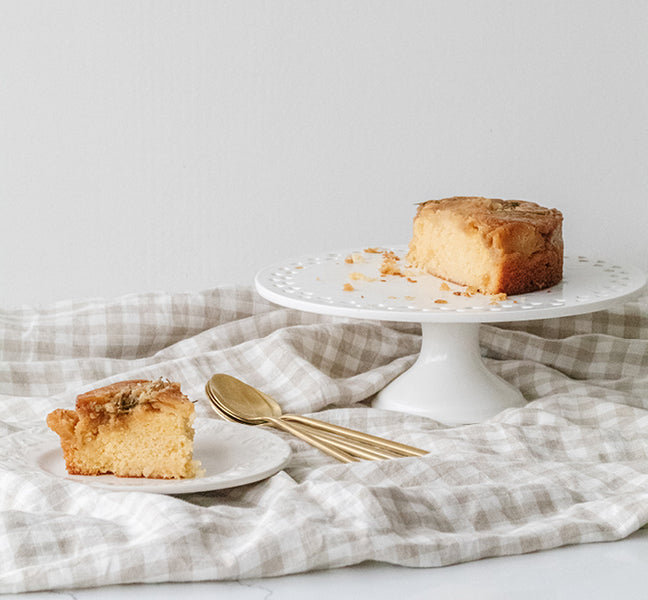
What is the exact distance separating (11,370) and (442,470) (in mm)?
849

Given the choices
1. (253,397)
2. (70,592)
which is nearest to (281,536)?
(70,592)

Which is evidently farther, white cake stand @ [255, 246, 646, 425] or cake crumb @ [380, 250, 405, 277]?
cake crumb @ [380, 250, 405, 277]

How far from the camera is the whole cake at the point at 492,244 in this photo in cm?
168

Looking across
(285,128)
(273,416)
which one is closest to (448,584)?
(273,416)

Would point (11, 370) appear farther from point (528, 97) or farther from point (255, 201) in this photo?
point (528, 97)

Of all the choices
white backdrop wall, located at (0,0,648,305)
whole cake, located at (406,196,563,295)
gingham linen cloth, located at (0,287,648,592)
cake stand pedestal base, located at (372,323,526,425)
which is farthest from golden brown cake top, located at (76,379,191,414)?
white backdrop wall, located at (0,0,648,305)

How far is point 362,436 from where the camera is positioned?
1470mm

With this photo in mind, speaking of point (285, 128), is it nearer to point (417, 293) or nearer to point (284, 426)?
point (417, 293)

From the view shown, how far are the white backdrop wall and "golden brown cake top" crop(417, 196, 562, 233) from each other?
1.59 ft

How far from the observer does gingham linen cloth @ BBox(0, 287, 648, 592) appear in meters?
1.11

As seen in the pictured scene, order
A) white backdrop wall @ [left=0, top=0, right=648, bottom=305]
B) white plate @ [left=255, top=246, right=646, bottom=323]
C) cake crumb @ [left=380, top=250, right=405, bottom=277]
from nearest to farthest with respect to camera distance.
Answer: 1. white plate @ [left=255, top=246, right=646, bottom=323]
2. cake crumb @ [left=380, top=250, right=405, bottom=277]
3. white backdrop wall @ [left=0, top=0, right=648, bottom=305]

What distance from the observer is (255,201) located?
2391 millimetres

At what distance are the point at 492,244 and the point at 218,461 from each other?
0.58 metres

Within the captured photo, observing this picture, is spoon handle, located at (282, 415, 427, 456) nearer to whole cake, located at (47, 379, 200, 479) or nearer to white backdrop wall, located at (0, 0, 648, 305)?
whole cake, located at (47, 379, 200, 479)
